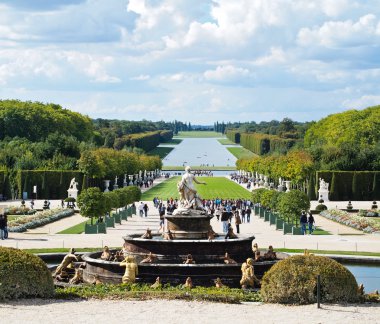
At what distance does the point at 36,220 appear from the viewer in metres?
54.7

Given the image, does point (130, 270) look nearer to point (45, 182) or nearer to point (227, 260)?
point (227, 260)

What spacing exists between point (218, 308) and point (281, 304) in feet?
5.41

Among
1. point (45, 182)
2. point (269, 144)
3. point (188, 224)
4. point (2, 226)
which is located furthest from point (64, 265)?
point (269, 144)

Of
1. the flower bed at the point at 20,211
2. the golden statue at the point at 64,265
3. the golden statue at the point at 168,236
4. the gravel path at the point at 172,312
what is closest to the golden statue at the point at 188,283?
the gravel path at the point at 172,312

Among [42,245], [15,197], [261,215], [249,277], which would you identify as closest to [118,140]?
[15,197]

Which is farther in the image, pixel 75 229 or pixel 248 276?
pixel 75 229

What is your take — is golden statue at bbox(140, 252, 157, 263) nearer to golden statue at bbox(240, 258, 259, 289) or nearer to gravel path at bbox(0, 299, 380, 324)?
golden statue at bbox(240, 258, 259, 289)

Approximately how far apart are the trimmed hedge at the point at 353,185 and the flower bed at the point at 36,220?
29.8 meters

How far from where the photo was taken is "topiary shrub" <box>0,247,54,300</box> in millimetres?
22859

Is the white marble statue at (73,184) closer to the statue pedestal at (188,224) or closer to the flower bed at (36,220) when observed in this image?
the flower bed at (36,220)

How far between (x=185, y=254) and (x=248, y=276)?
3175 mm

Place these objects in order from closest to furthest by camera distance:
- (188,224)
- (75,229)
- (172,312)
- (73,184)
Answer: (172,312) → (188,224) → (75,229) → (73,184)

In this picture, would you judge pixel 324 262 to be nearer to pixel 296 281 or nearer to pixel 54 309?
pixel 296 281

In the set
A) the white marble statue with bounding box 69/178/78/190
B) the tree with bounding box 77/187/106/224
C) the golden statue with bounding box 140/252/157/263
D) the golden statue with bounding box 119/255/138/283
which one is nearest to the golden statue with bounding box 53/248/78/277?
the golden statue with bounding box 140/252/157/263
